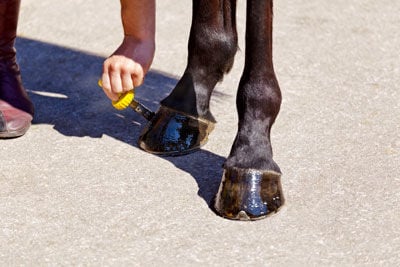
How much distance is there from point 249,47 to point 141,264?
68 cm

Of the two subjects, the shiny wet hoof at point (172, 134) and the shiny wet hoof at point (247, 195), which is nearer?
the shiny wet hoof at point (247, 195)

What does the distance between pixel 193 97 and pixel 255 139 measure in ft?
1.24

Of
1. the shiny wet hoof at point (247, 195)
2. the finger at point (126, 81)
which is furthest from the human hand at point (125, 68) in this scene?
the shiny wet hoof at point (247, 195)

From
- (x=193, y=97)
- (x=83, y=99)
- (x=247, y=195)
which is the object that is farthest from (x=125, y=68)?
(x=83, y=99)

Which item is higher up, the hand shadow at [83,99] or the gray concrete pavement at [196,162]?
the gray concrete pavement at [196,162]

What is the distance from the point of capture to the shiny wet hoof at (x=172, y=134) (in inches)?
115

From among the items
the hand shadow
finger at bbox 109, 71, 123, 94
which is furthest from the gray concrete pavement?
finger at bbox 109, 71, 123, 94

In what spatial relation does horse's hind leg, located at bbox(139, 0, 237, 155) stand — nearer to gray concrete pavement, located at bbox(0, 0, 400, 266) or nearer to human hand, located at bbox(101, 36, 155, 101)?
gray concrete pavement, located at bbox(0, 0, 400, 266)

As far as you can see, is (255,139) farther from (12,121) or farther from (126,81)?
(12,121)

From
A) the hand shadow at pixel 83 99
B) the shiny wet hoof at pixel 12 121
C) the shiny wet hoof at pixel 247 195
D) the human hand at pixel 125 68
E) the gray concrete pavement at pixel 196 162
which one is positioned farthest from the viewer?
the shiny wet hoof at pixel 12 121

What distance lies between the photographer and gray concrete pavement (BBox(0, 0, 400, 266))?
2398 millimetres

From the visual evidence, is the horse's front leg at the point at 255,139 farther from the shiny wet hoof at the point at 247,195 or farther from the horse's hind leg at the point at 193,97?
the horse's hind leg at the point at 193,97

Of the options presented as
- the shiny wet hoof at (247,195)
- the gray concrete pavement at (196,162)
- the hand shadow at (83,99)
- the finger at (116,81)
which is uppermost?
the finger at (116,81)

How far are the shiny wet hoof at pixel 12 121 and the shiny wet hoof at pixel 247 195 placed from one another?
825 millimetres
